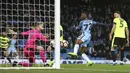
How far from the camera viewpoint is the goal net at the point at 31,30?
34.4 feet

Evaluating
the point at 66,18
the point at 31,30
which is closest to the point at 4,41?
the point at 31,30

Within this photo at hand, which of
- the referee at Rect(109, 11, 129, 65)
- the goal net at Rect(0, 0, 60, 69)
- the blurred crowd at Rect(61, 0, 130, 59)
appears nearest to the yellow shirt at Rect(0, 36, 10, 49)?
the goal net at Rect(0, 0, 60, 69)

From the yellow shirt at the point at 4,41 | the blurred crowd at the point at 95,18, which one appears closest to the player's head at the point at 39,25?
the yellow shirt at the point at 4,41

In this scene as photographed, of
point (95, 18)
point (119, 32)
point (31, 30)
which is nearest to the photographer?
point (31, 30)

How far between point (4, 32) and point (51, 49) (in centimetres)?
123

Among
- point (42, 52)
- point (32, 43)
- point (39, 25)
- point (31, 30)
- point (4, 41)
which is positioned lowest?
point (42, 52)

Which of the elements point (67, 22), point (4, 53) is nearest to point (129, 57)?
point (67, 22)

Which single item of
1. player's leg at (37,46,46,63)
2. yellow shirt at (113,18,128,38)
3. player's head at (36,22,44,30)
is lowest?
player's leg at (37,46,46,63)

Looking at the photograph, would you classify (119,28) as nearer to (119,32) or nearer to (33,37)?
(119,32)

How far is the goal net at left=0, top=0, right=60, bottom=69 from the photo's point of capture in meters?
10.5

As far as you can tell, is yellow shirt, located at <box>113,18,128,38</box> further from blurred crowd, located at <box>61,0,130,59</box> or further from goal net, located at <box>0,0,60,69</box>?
blurred crowd, located at <box>61,0,130,59</box>

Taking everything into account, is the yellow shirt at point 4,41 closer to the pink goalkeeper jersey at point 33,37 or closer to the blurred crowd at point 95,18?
the pink goalkeeper jersey at point 33,37

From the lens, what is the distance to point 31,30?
36.0 feet

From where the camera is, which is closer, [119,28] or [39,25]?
[39,25]
